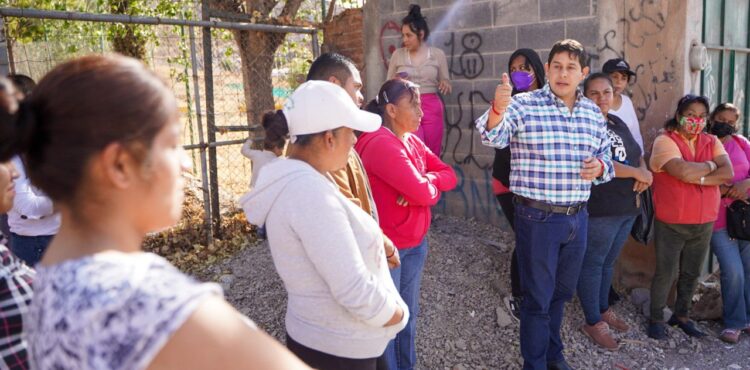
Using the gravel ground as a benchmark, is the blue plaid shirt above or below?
above

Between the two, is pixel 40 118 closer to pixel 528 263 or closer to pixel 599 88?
pixel 528 263

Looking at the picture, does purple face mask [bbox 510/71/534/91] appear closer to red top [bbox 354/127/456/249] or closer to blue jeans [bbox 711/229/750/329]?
red top [bbox 354/127/456/249]

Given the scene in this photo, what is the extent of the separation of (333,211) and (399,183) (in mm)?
1093

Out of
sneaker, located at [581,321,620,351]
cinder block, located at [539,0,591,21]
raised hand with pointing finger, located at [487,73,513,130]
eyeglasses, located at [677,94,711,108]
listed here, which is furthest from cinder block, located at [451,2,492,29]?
sneaker, located at [581,321,620,351]

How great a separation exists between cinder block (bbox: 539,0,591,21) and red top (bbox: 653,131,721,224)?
1.30 metres

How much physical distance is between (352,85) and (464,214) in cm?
311

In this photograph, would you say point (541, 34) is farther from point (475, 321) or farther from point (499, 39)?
point (475, 321)

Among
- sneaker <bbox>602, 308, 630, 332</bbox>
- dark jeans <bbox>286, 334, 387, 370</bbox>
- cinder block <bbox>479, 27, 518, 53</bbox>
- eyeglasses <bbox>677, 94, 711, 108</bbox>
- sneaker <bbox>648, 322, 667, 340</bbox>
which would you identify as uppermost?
cinder block <bbox>479, 27, 518, 53</bbox>

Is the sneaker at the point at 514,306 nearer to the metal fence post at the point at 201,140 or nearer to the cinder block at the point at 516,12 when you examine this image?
the cinder block at the point at 516,12

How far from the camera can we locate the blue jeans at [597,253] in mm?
4137

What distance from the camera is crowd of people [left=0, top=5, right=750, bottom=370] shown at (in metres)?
0.95

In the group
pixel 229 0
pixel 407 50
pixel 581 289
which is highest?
pixel 229 0

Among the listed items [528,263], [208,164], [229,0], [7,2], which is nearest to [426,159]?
[528,263]

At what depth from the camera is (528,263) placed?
346cm
